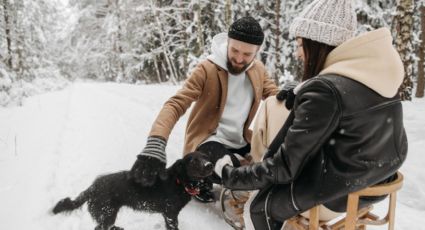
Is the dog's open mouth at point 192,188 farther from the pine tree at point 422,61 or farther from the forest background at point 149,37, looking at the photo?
the pine tree at point 422,61

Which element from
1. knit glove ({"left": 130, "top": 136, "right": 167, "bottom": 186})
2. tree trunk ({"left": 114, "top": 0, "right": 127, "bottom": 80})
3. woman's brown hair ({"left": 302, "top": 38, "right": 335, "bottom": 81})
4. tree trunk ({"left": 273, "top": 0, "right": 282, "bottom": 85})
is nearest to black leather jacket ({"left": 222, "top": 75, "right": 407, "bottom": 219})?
woman's brown hair ({"left": 302, "top": 38, "right": 335, "bottom": 81})

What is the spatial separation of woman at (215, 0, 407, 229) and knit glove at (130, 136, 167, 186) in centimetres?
99

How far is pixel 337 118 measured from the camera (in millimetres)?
1783

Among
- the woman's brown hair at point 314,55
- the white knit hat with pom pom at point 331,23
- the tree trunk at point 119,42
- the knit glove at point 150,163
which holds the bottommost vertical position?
the tree trunk at point 119,42

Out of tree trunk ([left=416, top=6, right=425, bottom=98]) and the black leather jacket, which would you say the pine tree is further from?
the black leather jacket

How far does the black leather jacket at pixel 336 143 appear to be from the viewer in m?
1.79

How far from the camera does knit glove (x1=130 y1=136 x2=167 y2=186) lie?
282 centimetres

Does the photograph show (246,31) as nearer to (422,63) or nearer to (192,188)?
(192,188)

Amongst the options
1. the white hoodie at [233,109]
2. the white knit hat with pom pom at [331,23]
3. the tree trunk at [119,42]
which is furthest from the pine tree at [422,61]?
the tree trunk at [119,42]

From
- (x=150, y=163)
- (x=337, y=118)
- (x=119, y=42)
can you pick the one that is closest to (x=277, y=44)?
(x=150, y=163)

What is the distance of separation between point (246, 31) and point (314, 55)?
1.34m

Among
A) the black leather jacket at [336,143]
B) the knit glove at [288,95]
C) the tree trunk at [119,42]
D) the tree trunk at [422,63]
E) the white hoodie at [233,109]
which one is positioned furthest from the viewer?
the tree trunk at [119,42]

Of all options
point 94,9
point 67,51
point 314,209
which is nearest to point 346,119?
point 314,209

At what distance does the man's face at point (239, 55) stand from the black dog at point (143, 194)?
1016 millimetres
